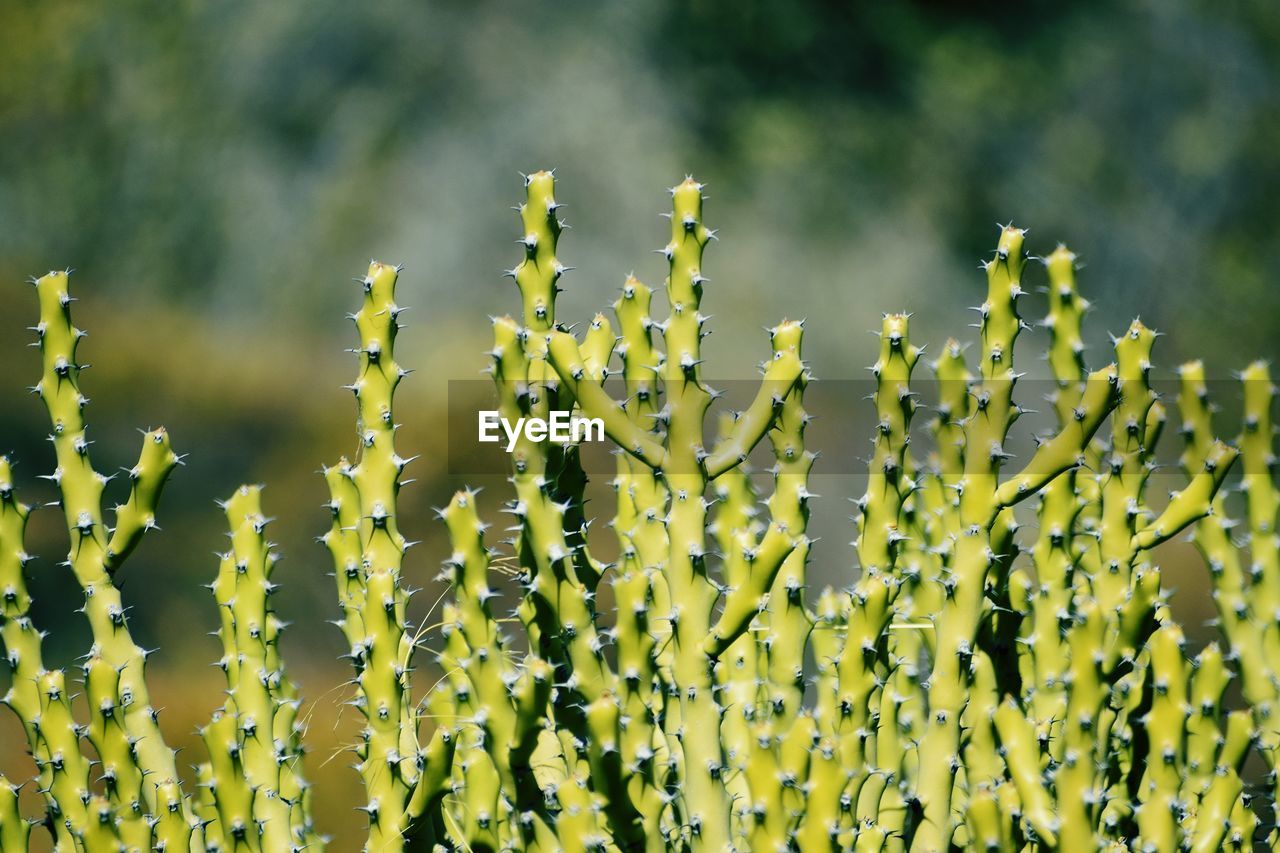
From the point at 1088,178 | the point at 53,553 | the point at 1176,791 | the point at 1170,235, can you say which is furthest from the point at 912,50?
the point at 1176,791

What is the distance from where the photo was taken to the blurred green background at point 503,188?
253 inches

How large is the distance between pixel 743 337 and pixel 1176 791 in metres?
4.86

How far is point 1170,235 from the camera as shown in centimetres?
736

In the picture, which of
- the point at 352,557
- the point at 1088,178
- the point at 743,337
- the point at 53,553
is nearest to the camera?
the point at 352,557

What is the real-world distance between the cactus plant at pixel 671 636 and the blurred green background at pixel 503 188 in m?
3.90

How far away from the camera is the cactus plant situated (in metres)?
1.89

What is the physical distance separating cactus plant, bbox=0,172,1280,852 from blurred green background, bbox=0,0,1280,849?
12.8 ft

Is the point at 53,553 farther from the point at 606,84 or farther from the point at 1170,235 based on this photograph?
the point at 1170,235

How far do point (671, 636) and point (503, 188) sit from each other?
211 inches

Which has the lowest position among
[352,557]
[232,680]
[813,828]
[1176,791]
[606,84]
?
[813,828]

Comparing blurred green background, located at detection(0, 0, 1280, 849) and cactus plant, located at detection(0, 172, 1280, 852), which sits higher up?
blurred green background, located at detection(0, 0, 1280, 849)

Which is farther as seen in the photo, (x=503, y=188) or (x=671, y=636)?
(x=503, y=188)

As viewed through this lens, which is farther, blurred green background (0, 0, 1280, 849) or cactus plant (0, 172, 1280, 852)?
blurred green background (0, 0, 1280, 849)

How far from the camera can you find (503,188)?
23.0 ft
